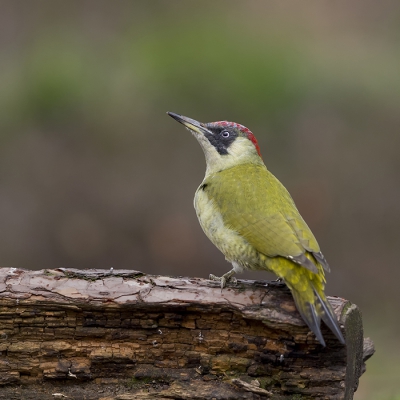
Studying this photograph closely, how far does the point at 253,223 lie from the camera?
177 inches

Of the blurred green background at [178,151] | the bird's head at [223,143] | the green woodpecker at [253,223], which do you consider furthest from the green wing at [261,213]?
the blurred green background at [178,151]

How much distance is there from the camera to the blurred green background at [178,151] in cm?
895

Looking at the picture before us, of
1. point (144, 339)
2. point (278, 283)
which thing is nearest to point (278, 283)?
point (278, 283)

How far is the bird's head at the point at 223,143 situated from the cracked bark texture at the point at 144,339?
1210 mm

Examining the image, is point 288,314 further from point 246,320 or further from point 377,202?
point 377,202

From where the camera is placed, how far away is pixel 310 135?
31.9ft

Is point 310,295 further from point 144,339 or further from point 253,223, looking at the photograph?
point 144,339

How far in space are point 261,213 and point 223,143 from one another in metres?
0.97

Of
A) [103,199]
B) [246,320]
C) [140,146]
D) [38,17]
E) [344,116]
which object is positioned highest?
[38,17]

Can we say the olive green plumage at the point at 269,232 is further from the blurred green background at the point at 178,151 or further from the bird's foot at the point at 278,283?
A: the blurred green background at the point at 178,151

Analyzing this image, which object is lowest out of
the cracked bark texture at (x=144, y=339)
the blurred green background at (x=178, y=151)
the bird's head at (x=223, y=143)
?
the cracked bark texture at (x=144, y=339)

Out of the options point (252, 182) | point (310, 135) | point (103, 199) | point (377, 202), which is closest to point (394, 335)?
point (377, 202)

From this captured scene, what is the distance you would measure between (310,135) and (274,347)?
5.85 metres

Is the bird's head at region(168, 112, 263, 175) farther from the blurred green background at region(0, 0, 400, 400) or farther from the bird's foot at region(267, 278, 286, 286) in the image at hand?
the blurred green background at region(0, 0, 400, 400)
